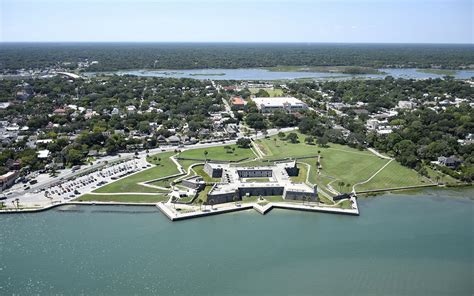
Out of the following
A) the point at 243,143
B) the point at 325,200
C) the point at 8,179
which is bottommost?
the point at 325,200

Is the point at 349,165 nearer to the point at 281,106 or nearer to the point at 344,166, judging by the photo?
the point at 344,166

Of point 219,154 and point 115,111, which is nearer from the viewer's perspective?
point 219,154

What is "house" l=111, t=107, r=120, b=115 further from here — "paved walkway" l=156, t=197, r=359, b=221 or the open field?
"paved walkway" l=156, t=197, r=359, b=221

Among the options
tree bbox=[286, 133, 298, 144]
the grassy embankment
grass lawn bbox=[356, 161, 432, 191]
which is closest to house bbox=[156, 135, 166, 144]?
the grassy embankment

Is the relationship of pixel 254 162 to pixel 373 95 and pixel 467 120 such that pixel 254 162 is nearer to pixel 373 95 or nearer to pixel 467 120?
pixel 467 120

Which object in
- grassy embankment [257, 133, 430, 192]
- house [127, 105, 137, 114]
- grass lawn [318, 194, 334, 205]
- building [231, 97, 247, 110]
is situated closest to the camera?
grass lawn [318, 194, 334, 205]

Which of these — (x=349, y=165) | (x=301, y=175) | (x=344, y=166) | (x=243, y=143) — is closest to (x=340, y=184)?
(x=301, y=175)
